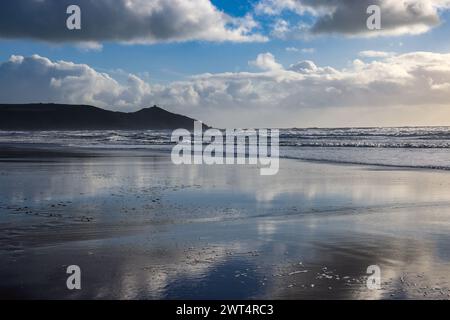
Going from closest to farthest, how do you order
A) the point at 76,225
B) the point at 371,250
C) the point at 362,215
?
the point at 371,250 → the point at 76,225 → the point at 362,215

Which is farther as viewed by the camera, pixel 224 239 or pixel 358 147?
pixel 358 147

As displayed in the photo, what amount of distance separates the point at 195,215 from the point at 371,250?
13.5 feet

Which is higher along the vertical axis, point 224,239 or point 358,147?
point 358,147

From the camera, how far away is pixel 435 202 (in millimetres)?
12164

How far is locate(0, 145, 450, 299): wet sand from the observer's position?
579cm

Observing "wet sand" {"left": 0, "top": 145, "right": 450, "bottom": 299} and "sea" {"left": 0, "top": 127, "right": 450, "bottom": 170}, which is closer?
"wet sand" {"left": 0, "top": 145, "right": 450, "bottom": 299}

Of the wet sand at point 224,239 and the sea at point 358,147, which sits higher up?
the sea at point 358,147

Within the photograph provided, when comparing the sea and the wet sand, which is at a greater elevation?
the sea

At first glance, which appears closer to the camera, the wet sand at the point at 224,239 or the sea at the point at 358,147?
the wet sand at the point at 224,239

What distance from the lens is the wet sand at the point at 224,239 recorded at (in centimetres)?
579

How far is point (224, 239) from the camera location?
818 centimetres
